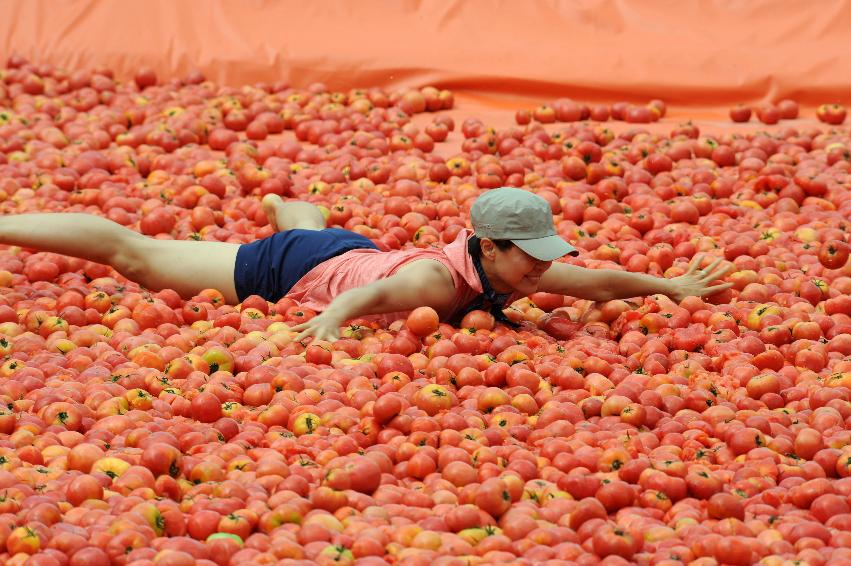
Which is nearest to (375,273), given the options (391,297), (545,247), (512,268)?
(391,297)

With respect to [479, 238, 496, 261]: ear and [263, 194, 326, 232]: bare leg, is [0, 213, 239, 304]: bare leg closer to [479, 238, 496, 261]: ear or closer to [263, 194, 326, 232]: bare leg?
[263, 194, 326, 232]: bare leg

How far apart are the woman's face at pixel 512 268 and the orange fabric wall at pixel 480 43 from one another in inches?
142

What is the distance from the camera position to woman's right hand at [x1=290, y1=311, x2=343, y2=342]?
4637mm

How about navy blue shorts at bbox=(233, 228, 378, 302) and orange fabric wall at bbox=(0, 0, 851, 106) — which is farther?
orange fabric wall at bbox=(0, 0, 851, 106)

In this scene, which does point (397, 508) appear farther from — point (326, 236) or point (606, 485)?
point (326, 236)

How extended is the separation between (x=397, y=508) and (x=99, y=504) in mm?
812

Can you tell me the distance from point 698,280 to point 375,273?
4.64 feet

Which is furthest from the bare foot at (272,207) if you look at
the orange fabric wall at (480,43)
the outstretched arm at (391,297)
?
the orange fabric wall at (480,43)

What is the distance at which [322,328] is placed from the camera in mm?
4652

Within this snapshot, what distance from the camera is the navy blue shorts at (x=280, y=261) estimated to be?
5324mm

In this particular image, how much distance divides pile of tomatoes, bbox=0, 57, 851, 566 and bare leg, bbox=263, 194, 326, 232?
0.16m

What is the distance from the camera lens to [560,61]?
832 centimetres

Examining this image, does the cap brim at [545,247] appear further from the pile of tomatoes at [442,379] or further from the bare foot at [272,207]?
the bare foot at [272,207]

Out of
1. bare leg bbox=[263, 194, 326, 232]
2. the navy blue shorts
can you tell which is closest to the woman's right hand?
the navy blue shorts
